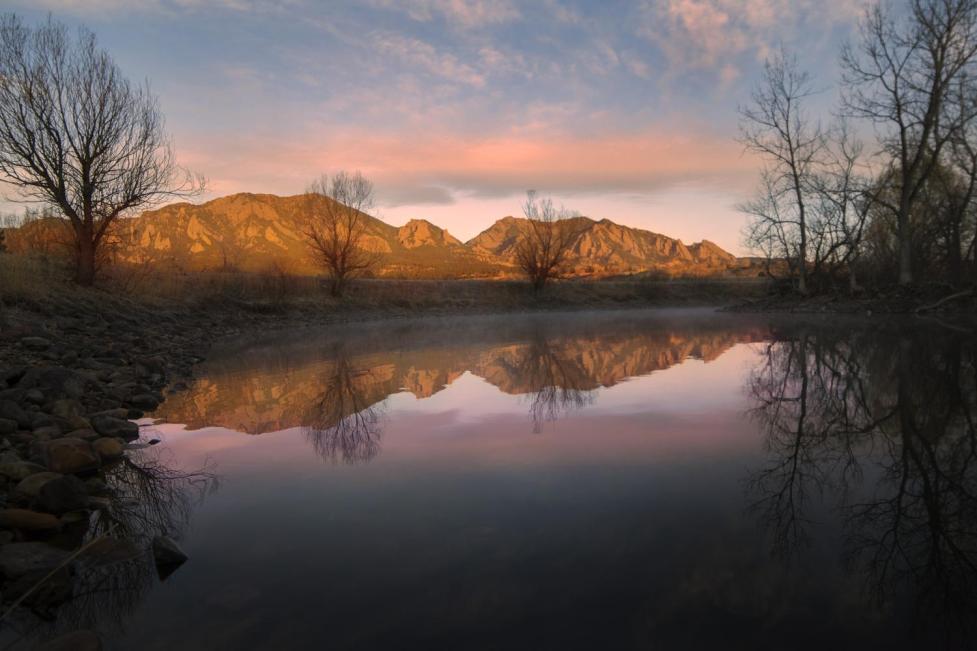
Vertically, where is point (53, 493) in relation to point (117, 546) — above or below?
above

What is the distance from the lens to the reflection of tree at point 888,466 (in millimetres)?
3127

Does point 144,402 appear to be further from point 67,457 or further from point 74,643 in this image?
point 74,643

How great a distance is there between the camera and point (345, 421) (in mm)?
7395

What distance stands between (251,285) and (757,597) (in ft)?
106

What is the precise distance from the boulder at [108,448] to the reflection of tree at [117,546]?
129mm

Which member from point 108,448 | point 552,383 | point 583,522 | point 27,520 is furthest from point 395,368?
point 583,522

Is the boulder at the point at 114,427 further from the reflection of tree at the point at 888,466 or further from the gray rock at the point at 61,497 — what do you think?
the reflection of tree at the point at 888,466

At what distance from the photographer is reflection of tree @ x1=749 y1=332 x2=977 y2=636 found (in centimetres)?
313

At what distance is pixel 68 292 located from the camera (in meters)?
17.0

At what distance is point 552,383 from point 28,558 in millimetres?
7714

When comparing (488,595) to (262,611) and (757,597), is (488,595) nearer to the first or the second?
(262,611)

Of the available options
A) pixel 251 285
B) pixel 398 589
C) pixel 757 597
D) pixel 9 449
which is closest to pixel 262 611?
pixel 398 589

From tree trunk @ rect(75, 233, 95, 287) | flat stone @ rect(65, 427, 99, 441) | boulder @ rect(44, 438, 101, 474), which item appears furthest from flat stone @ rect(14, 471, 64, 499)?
tree trunk @ rect(75, 233, 95, 287)

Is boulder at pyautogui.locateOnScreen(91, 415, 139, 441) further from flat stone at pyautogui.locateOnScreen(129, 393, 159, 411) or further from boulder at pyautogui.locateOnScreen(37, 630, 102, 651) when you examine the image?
boulder at pyautogui.locateOnScreen(37, 630, 102, 651)
